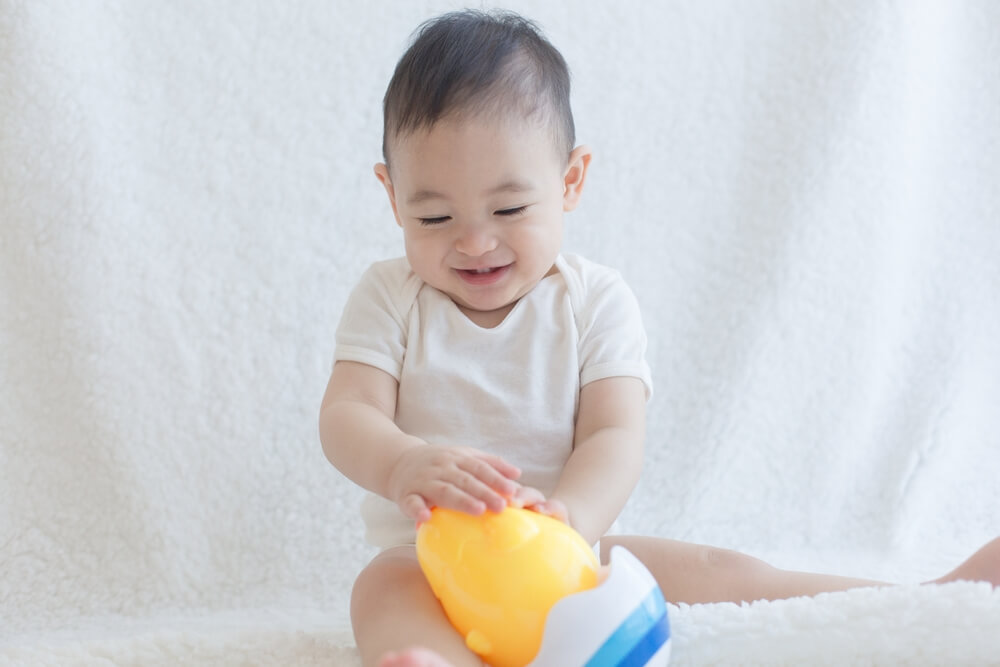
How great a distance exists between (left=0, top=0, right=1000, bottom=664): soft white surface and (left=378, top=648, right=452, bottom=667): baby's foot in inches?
16.2

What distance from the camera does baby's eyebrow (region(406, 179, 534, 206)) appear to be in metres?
1.11

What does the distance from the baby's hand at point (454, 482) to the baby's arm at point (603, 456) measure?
142 millimetres

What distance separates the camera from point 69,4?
56.4 inches

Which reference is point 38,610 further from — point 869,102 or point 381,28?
point 869,102

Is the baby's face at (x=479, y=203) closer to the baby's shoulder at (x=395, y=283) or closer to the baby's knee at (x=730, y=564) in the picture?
the baby's shoulder at (x=395, y=283)

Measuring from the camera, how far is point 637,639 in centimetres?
86

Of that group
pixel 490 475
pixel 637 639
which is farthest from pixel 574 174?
pixel 637 639

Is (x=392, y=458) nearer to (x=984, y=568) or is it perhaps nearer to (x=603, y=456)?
(x=603, y=456)

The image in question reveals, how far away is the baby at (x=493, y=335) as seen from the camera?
1097 millimetres

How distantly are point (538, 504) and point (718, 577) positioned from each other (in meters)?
0.32

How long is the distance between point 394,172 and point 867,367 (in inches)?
31.9

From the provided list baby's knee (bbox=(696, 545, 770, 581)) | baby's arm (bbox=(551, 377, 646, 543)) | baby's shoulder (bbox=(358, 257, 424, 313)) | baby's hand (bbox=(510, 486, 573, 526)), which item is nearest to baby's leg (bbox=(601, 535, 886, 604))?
baby's knee (bbox=(696, 545, 770, 581))

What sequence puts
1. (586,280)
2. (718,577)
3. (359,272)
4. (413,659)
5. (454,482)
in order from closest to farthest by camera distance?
(413,659)
(454,482)
(718,577)
(586,280)
(359,272)

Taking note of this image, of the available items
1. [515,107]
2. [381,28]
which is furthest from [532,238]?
[381,28]
